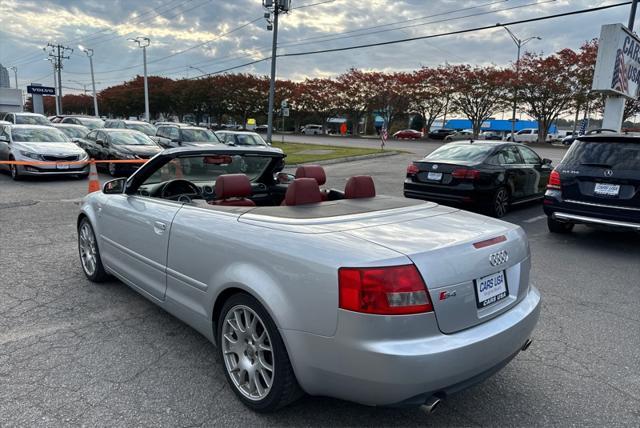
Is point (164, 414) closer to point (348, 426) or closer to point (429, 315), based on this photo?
point (348, 426)

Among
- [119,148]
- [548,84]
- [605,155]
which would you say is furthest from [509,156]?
[548,84]

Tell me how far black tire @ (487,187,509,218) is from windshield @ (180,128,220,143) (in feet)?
37.2

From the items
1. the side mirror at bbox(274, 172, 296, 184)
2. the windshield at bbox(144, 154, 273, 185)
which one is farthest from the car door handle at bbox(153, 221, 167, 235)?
the side mirror at bbox(274, 172, 296, 184)

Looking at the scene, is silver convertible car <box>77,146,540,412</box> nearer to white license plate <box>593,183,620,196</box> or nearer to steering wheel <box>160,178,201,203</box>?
steering wheel <box>160,178,201,203</box>

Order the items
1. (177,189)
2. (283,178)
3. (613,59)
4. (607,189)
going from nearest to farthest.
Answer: (177,189), (283,178), (607,189), (613,59)

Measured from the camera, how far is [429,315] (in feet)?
7.06

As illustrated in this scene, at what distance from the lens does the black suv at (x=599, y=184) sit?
6258 millimetres

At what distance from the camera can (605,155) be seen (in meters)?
6.52

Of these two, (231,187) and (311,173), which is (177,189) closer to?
(231,187)

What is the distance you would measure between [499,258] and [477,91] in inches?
1846

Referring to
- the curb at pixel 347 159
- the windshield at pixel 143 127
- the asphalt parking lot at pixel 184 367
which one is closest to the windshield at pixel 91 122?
the windshield at pixel 143 127

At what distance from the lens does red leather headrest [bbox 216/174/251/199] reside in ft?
11.1

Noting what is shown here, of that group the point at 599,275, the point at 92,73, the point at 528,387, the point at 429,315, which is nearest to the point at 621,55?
the point at 599,275

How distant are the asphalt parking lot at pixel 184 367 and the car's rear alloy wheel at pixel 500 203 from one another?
10.5 feet
